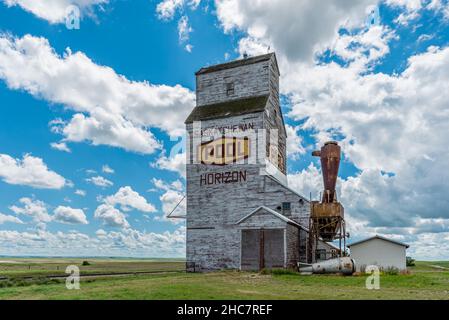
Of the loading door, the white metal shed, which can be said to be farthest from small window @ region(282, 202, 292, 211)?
the white metal shed

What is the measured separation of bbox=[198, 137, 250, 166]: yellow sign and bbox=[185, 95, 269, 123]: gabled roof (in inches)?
79.8

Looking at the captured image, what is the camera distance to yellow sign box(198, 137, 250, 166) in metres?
32.4

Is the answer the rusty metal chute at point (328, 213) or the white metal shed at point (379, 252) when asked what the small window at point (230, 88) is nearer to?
the rusty metal chute at point (328, 213)

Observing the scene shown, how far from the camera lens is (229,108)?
33.7 m

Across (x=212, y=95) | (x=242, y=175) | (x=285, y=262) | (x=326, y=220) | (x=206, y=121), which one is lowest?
(x=285, y=262)

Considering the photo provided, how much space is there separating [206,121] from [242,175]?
17.7 feet

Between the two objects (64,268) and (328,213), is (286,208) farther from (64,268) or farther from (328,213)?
(64,268)

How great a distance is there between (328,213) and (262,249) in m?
5.36

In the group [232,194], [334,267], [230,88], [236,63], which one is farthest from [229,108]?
[334,267]

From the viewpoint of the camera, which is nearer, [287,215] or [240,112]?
[287,215]

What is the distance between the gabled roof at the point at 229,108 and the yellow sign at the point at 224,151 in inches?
79.8
